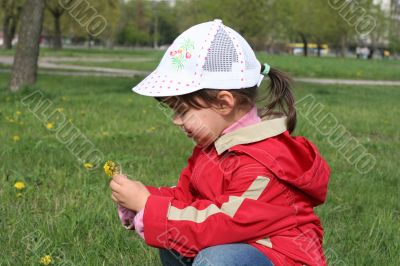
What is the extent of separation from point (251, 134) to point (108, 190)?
2.01 m

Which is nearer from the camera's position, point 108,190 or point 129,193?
point 129,193

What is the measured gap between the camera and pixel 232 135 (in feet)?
6.46

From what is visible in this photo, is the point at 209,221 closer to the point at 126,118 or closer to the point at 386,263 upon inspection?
the point at 386,263

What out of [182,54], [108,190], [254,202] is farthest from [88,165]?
[254,202]

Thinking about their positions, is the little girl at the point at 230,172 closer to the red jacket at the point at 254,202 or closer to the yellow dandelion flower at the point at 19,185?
the red jacket at the point at 254,202

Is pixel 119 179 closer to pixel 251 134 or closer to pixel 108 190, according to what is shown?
pixel 251 134

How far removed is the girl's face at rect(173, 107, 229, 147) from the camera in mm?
2004

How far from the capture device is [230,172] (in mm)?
1878

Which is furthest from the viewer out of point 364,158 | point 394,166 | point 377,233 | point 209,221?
point 364,158

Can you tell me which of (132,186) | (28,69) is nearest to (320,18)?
(28,69)

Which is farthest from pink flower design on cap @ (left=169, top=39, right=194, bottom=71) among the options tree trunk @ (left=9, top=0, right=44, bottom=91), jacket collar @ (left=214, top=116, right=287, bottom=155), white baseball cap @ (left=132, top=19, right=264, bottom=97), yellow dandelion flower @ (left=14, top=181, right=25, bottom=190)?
tree trunk @ (left=9, top=0, right=44, bottom=91)

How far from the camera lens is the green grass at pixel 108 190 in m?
2.84

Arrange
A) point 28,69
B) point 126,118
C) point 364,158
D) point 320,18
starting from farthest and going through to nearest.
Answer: point 320,18, point 28,69, point 126,118, point 364,158

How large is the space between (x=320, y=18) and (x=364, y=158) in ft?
184
